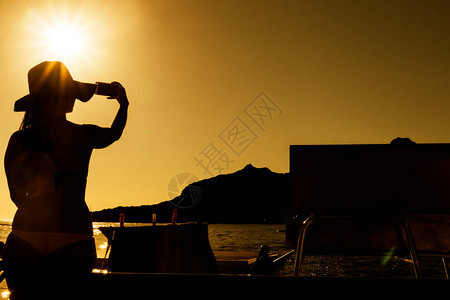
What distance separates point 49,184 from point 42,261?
1.06ft

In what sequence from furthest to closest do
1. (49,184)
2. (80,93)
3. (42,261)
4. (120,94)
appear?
(120,94)
(80,93)
(49,184)
(42,261)

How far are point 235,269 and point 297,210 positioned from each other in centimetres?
1030

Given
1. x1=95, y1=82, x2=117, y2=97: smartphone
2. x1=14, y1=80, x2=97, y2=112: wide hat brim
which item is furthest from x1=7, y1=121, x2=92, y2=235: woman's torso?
x1=95, y1=82, x2=117, y2=97: smartphone

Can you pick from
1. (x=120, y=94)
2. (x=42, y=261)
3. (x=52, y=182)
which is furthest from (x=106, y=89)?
(x=42, y=261)

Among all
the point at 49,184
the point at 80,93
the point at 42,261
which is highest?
the point at 80,93

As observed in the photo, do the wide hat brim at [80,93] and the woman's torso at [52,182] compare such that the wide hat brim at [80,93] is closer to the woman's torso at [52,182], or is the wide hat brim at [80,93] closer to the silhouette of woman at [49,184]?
the silhouette of woman at [49,184]

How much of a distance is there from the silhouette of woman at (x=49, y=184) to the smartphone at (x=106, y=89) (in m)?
0.12

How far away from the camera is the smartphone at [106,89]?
2348 millimetres

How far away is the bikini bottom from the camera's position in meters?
1.85

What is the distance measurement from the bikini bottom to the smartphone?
29.3 inches

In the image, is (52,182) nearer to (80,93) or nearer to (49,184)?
(49,184)

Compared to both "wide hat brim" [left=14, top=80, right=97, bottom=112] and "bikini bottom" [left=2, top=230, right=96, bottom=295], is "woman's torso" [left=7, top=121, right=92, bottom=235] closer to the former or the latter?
"bikini bottom" [left=2, top=230, right=96, bottom=295]

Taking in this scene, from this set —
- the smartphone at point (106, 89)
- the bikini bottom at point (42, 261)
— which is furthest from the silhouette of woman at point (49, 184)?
the smartphone at point (106, 89)

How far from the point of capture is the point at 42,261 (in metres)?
1.89
